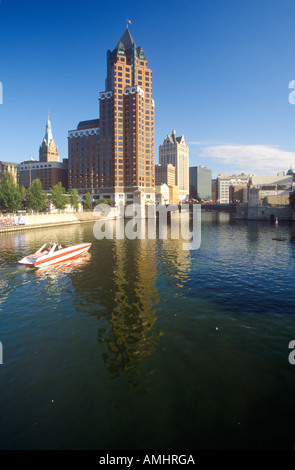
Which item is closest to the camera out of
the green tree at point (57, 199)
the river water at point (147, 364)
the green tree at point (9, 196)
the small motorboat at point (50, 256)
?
the river water at point (147, 364)

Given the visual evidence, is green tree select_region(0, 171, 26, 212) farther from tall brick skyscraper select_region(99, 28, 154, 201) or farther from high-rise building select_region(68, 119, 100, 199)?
high-rise building select_region(68, 119, 100, 199)

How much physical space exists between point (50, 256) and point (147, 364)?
2497cm

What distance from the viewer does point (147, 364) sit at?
1307 cm

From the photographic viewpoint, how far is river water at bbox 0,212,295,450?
9.25 metres

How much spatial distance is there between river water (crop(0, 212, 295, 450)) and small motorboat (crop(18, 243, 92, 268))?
570cm

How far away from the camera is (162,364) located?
13047 millimetres

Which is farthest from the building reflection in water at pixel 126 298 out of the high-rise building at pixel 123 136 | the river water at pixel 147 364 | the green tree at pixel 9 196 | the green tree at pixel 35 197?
the high-rise building at pixel 123 136

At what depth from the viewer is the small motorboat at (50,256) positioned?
3309cm

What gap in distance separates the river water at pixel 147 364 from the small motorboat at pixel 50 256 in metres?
5.70

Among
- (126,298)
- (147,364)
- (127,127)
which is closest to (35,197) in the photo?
A: (126,298)

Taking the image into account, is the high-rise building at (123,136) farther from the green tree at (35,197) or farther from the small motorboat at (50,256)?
the small motorboat at (50,256)

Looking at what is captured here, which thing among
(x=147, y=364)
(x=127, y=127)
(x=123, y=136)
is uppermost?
(x=127, y=127)

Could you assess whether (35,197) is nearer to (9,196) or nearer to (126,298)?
(9,196)
